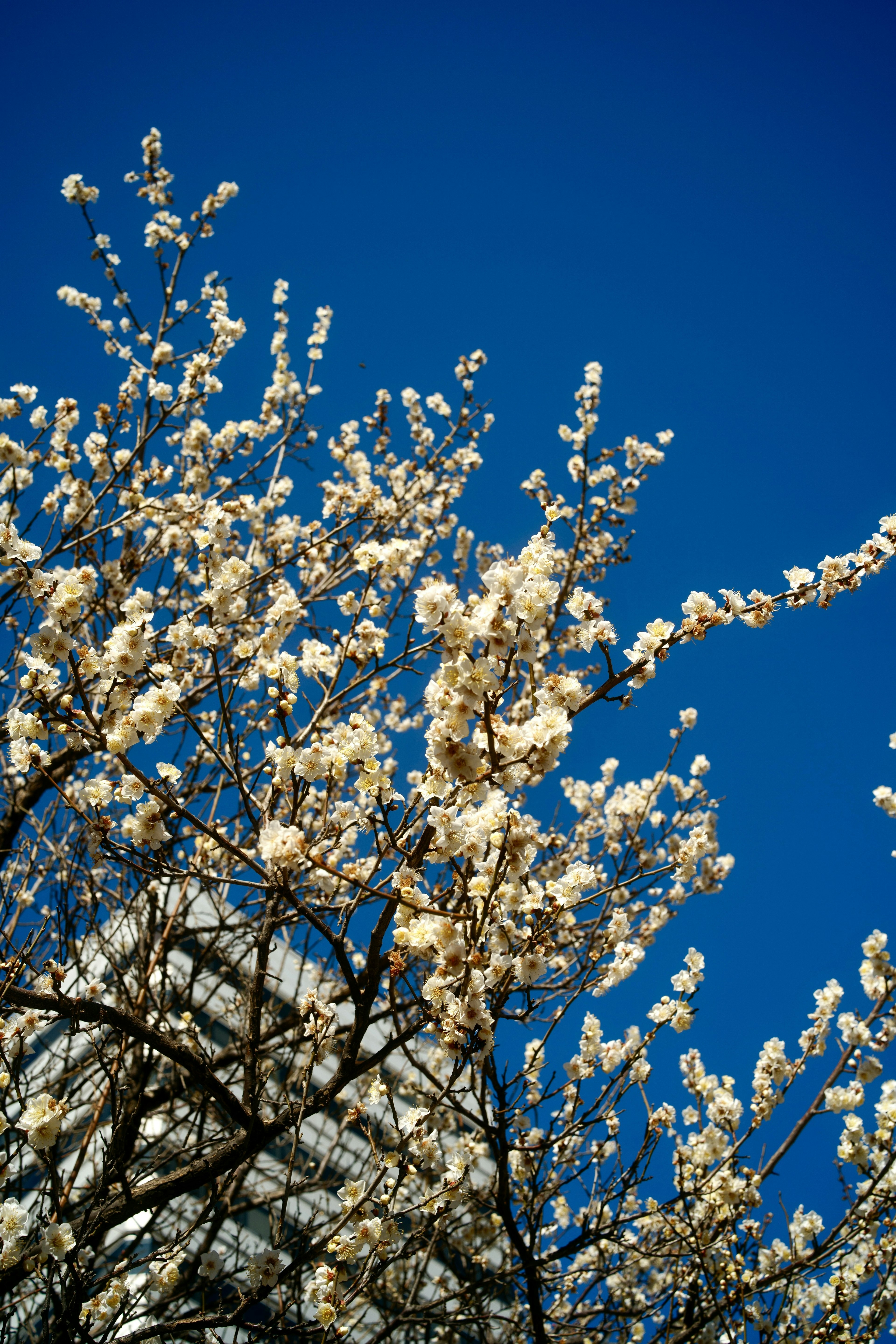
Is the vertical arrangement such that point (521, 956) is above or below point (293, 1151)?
above

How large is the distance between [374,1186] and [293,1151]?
358 mm

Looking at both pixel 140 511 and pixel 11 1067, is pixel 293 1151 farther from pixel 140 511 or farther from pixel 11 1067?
pixel 140 511

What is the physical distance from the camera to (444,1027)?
2732 millimetres

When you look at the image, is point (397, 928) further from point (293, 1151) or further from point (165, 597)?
point (165, 597)

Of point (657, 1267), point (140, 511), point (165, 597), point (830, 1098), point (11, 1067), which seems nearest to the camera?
point (11, 1067)

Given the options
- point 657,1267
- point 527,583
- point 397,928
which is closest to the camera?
point 527,583

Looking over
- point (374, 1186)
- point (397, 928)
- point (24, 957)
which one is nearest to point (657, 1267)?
point (374, 1186)

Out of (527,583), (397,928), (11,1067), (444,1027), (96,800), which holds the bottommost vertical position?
(444,1027)

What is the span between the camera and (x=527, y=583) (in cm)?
237

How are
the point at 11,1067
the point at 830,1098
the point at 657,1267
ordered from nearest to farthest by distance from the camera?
the point at 11,1067 < the point at 830,1098 < the point at 657,1267

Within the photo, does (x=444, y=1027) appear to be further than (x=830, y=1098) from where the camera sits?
No

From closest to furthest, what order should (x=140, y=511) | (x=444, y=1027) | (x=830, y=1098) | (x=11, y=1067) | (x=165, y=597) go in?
(x=444, y=1027) < (x=11, y=1067) < (x=830, y=1098) < (x=140, y=511) < (x=165, y=597)

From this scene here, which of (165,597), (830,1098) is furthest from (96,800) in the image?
(830,1098)

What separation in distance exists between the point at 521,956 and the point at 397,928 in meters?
0.51
